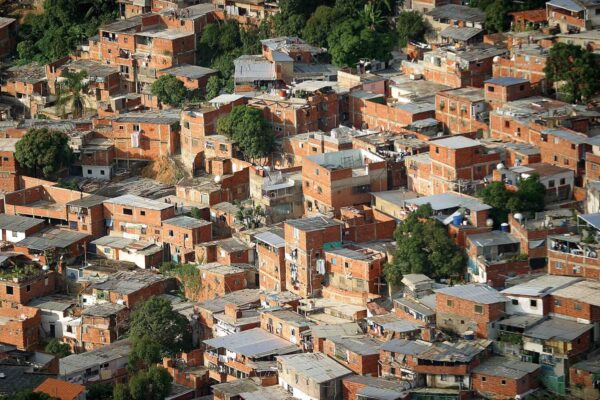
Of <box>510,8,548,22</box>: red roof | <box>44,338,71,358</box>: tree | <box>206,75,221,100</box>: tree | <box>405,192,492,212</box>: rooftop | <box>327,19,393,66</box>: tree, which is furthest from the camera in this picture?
<box>206,75,221,100</box>: tree

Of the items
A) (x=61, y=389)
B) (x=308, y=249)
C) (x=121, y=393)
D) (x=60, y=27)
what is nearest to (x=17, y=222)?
(x=308, y=249)

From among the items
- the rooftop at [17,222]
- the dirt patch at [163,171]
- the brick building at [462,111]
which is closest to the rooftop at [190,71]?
the dirt patch at [163,171]

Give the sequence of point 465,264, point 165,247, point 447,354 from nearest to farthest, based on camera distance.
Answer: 1. point 447,354
2. point 465,264
3. point 165,247

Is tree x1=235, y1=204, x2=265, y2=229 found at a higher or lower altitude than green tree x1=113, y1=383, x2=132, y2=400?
higher

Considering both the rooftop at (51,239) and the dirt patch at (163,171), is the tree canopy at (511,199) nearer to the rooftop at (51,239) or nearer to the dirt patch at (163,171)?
the dirt patch at (163,171)

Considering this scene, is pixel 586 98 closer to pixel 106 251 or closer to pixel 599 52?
pixel 599 52

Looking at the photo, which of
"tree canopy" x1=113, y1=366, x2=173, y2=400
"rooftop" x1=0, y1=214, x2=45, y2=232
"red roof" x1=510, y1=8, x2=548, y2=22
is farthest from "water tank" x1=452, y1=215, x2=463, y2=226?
"rooftop" x1=0, y1=214, x2=45, y2=232

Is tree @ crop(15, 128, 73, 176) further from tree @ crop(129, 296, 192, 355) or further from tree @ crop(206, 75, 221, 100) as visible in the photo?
tree @ crop(129, 296, 192, 355)

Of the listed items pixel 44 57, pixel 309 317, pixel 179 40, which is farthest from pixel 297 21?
pixel 309 317
